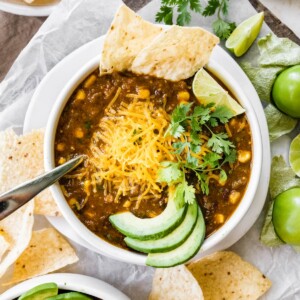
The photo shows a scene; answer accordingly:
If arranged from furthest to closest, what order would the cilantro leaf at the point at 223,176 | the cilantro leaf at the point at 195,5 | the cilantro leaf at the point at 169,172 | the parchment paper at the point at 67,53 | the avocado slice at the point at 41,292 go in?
the parchment paper at the point at 67,53 → the cilantro leaf at the point at 195,5 → the avocado slice at the point at 41,292 → the cilantro leaf at the point at 223,176 → the cilantro leaf at the point at 169,172

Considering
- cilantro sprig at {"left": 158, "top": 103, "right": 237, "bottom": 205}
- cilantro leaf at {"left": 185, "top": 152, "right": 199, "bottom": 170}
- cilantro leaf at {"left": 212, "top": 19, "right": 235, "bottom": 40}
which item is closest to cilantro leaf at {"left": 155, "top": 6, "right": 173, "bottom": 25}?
cilantro leaf at {"left": 212, "top": 19, "right": 235, "bottom": 40}

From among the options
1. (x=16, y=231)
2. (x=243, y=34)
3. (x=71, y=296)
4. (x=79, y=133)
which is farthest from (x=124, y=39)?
(x=71, y=296)

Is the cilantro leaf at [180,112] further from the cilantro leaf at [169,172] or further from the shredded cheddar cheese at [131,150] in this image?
the cilantro leaf at [169,172]

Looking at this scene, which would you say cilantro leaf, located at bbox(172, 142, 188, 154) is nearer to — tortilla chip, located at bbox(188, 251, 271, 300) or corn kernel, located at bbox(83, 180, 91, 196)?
corn kernel, located at bbox(83, 180, 91, 196)

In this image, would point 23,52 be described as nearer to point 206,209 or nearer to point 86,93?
point 86,93

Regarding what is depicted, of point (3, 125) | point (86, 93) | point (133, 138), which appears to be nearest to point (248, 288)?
point (133, 138)

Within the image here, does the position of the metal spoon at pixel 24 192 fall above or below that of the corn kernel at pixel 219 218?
above

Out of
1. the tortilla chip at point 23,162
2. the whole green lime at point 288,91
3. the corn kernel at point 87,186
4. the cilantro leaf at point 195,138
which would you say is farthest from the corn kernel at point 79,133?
the whole green lime at point 288,91
